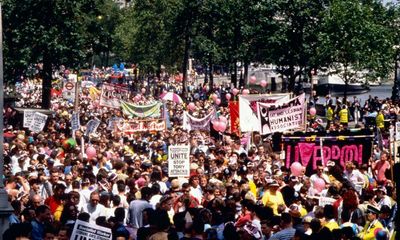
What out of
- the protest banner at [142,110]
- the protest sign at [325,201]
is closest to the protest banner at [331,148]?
the protest sign at [325,201]

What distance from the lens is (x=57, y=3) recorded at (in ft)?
172

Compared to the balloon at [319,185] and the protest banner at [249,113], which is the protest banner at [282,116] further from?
the balloon at [319,185]

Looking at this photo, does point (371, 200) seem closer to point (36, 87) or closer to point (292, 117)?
point (292, 117)

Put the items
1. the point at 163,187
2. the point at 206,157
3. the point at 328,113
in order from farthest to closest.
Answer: the point at 328,113 < the point at 206,157 < the point at 163,187

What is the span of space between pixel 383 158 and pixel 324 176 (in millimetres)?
2932

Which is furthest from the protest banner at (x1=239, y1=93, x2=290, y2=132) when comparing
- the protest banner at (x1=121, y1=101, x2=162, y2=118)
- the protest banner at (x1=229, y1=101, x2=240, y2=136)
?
the protest banner at (x1=121, y1=101, x2=162, y2=118)

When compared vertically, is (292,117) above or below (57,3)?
below

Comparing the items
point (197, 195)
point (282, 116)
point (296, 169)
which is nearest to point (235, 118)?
point (282, 116)

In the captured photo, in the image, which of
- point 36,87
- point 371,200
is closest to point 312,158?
point 371,200

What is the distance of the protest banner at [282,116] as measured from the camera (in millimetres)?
27625

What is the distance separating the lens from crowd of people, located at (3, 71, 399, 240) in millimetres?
15297

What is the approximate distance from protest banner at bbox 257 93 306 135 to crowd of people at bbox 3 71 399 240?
2.19ft

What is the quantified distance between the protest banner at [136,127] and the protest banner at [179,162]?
11899mm

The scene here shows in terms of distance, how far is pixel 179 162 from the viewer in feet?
73.3
